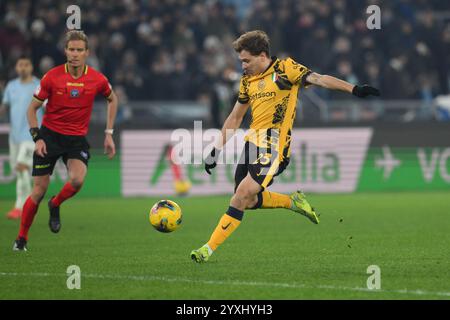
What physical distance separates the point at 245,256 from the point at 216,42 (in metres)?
14.0

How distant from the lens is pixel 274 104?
9.62 meters

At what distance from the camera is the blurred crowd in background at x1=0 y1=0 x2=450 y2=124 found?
2217 centimetres

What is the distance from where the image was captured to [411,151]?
20.7 meters

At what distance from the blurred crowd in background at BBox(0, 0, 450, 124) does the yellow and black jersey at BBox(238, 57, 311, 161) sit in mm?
11042

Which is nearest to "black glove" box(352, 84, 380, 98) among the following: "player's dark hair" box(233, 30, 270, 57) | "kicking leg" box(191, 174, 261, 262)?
"player's dark hair" box(233, 30, 270, 57)

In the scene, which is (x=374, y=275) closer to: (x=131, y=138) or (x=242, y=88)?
(x=242, y=88)

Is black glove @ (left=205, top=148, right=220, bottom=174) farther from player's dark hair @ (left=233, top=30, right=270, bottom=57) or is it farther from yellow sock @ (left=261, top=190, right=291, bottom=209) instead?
player's dark hair @ (left=233, top=30, right=270, bottom=57)

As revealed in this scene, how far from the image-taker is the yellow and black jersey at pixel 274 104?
960 centimetres

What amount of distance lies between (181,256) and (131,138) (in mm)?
10167

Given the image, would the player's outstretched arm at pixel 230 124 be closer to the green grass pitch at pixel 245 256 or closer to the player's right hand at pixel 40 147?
the green grass pitch at pixel 245 256

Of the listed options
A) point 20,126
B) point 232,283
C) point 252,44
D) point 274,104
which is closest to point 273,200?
point 274,104

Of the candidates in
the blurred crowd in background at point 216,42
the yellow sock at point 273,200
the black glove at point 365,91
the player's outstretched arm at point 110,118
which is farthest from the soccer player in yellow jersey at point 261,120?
the blurred crowd in background at point 216,42

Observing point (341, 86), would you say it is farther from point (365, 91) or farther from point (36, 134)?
point (36, 134)
